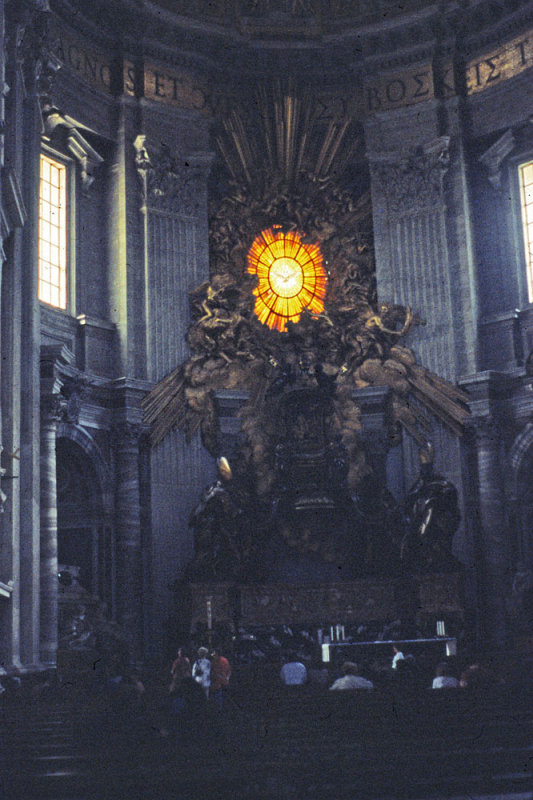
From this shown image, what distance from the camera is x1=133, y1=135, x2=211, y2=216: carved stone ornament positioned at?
2312cm

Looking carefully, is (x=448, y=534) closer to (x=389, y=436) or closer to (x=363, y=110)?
(x=389, y=436)

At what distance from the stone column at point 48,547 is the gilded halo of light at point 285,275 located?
6298 millimetres

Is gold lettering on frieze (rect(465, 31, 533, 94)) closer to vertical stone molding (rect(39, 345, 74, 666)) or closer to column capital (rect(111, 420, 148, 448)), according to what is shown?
column capital (rect(111, 420, 148, 448))

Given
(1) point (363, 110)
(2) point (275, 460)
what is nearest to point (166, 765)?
(2) point (275, 460)

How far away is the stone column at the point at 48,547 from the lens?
62.0ft

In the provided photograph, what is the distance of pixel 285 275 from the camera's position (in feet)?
81.6

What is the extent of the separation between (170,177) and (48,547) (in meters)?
7.90

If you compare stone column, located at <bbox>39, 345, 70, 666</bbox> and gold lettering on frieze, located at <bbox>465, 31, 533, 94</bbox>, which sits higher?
gold lettering on frieze, located at <bbox>465, 31, 533, 94</bbox>

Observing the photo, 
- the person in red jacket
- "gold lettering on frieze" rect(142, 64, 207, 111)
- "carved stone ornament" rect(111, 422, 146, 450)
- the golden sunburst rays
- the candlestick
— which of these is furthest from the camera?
the golden sunburst rays

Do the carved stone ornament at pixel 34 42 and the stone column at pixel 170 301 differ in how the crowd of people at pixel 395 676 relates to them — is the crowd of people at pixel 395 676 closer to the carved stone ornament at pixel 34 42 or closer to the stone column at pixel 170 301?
the stone column at pixel 170 301

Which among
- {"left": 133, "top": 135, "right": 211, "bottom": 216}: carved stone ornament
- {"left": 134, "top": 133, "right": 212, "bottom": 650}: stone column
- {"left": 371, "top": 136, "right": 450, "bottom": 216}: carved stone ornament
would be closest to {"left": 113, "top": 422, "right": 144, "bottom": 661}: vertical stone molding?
{"left": 134, "top": 133, "right": 212, "bottom": 650}: stone column

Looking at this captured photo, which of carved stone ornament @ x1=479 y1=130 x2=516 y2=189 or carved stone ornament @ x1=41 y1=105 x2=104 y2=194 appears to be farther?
carved stone ornament @ x1=479 y1=130 x2=516 y2=189

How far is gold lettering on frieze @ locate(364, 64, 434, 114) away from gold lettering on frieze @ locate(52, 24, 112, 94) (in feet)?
16.8

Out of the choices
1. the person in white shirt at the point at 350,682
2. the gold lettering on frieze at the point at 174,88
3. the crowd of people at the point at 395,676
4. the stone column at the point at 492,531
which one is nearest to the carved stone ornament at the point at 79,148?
the gold lettering on frieze at the point at 174,88
